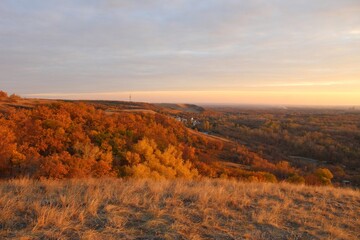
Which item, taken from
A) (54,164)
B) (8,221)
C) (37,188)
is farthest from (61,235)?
(54,164)

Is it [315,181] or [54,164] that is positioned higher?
[54,164]

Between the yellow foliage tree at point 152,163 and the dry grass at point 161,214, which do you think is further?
the yellow foliage tree at point 152,163

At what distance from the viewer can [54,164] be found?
480 inches

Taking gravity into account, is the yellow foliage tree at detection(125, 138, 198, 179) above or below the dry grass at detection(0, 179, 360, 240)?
below

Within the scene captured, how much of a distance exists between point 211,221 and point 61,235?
2.82m

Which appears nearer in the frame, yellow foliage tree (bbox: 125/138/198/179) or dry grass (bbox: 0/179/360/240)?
dry grass (bbox: 0/179/360/240)

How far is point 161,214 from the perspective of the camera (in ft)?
21.0

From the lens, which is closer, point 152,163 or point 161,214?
point 161,214

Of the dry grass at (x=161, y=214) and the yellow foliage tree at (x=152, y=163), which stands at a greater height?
the dry grass at (x=161, y=214)

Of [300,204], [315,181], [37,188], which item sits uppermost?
[37,188]

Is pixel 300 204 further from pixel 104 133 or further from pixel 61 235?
pixel 104 133

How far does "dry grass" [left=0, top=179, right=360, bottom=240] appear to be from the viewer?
5.30 m

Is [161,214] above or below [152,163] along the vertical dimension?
above

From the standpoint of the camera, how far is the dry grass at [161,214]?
530 cm
